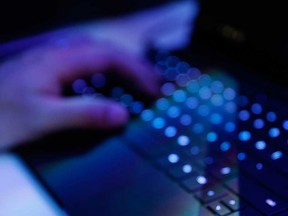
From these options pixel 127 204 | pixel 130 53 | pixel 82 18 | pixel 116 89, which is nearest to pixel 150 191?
pixel 127 204

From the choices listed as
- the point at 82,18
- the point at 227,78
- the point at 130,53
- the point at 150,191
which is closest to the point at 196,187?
the point at 150,191

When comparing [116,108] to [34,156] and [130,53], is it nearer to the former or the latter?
[34,156]

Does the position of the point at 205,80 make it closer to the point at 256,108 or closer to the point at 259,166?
the point at 256,108

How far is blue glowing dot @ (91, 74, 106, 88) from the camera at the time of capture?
2.50ft

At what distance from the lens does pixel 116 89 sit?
0.75 m

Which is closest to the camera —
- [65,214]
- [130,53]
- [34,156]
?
[65,214]

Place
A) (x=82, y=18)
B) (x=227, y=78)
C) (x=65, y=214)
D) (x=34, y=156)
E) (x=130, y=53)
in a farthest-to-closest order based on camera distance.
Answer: (x=82, y=18) < (x=130, y=53) < (x=227, y=78) < (x=34, y=156) < (x=65, y=214)

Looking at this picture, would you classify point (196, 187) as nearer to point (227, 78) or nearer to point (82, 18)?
point (227, 78)

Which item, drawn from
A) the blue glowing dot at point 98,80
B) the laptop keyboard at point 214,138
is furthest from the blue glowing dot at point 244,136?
the blue glowing dot at point 98,80

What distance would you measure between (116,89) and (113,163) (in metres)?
0.20

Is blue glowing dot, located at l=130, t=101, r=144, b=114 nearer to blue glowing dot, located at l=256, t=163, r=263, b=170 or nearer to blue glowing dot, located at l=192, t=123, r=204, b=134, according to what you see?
blue glowing dot, located at l=192, t=123, r=204, b=134

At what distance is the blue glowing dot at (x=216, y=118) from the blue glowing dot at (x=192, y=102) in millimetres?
38

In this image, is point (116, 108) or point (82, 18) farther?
point (82, 18)

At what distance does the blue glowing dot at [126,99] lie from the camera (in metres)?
0.71
